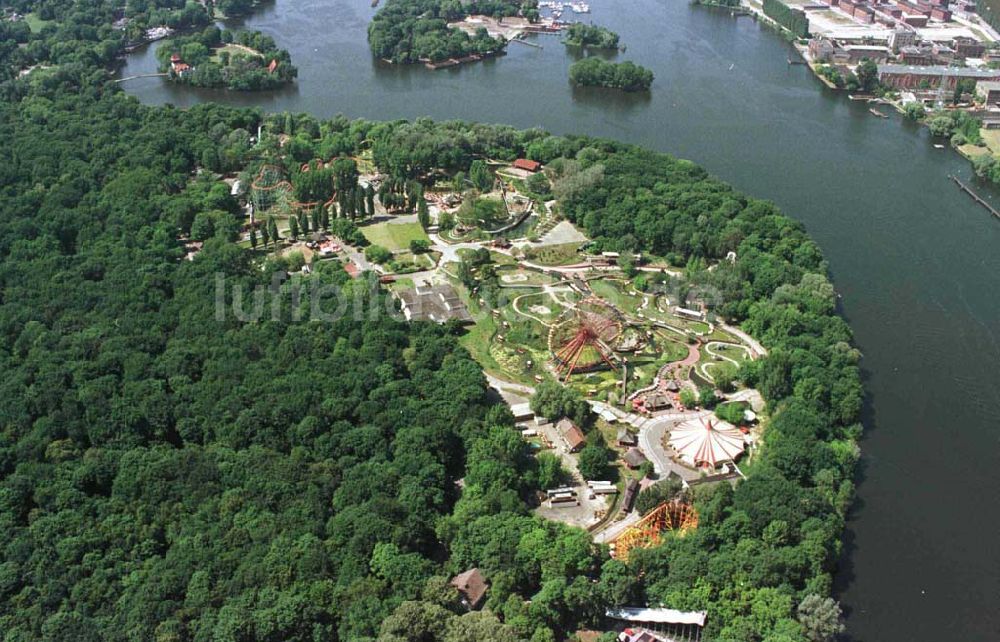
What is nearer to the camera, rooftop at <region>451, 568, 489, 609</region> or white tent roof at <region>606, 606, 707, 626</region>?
white tent roof at <region>606, 606, 707, 626</region>

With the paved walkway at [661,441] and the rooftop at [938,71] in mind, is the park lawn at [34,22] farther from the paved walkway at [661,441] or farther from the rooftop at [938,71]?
the paved walkway at [661,441]

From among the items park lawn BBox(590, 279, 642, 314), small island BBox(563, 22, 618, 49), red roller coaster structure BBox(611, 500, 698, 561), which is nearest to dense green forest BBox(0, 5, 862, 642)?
red roller coaster structure BBox(611, 500, 698, 561)

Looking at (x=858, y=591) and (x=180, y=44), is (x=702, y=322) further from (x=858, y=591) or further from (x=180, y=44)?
(x=180, y=44)

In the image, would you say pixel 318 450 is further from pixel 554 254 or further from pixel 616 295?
pixel 554 254

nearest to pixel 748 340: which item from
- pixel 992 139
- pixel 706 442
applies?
pixel 706 442

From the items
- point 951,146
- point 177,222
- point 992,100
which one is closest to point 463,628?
point 177,222

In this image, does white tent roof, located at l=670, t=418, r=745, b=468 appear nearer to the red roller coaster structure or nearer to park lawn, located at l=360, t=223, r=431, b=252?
the red roller coaster structure

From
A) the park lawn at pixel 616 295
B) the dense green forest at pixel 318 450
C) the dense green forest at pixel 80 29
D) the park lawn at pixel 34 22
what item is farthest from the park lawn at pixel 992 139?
the park lawn at pixel 34 22
